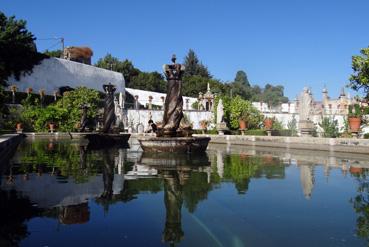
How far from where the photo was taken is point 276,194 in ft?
21.7

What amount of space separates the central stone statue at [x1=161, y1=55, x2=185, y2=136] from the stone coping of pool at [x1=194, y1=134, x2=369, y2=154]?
6.91m

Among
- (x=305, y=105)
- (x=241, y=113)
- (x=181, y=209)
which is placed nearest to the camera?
(x=181, y=209)

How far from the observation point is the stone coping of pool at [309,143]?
1579 centimetres

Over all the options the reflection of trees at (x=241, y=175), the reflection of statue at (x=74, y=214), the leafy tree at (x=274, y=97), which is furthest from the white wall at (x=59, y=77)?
the leafy tree at (x=274, y=97)

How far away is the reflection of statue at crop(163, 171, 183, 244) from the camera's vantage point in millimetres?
4145

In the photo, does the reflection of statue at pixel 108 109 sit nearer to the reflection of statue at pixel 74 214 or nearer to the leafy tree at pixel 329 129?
the leafy tree at pixel 329 129

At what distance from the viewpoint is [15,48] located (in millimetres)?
44688

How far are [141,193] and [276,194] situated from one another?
91.5 inches

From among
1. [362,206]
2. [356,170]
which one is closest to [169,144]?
[356,170]

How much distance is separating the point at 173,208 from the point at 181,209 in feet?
0.42

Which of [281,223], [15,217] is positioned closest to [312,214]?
[281,223]

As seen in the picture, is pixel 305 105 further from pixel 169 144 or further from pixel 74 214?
pixel 74 214

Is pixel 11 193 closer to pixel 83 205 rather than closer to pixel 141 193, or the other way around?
pixel 83 205

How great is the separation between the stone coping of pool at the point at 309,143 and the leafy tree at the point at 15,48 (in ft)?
95.7
